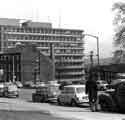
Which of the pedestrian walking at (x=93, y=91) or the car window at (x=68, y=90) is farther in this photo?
the car window at (x=68, y=90)

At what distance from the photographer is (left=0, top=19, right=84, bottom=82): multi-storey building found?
148025 millimetres

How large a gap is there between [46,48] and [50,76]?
2557 cm

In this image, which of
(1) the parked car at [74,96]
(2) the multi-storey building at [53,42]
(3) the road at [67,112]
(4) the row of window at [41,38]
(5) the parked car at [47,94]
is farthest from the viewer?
(4) the row of window at [41,38]

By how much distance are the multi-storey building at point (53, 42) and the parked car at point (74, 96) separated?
4626 inches

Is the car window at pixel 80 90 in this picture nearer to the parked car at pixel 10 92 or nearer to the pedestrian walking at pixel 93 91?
the pedestrian walking at pixel 93 91

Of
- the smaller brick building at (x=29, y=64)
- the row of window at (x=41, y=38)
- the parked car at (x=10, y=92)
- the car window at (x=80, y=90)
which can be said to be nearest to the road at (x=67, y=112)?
the car window at (x=80, y=90)

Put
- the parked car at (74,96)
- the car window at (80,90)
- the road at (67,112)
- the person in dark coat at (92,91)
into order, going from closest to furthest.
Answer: the road at (67,112)
the person in dark coat at (92,91)
the parked car at (74,96)
the car window at (80,90)

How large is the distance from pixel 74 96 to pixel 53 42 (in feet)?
433

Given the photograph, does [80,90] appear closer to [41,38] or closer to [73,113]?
[73,113]

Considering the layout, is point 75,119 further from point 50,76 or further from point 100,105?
point 50,76

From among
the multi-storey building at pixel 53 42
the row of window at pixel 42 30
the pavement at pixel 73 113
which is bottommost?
the pavement at pixel 73 113

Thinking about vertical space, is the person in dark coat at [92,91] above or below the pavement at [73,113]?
above

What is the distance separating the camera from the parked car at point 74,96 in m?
22.4

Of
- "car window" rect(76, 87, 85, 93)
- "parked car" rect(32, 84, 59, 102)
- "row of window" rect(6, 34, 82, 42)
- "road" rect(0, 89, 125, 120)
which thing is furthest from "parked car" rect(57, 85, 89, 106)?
"row of window" rect(6, 34, 82, 42)
